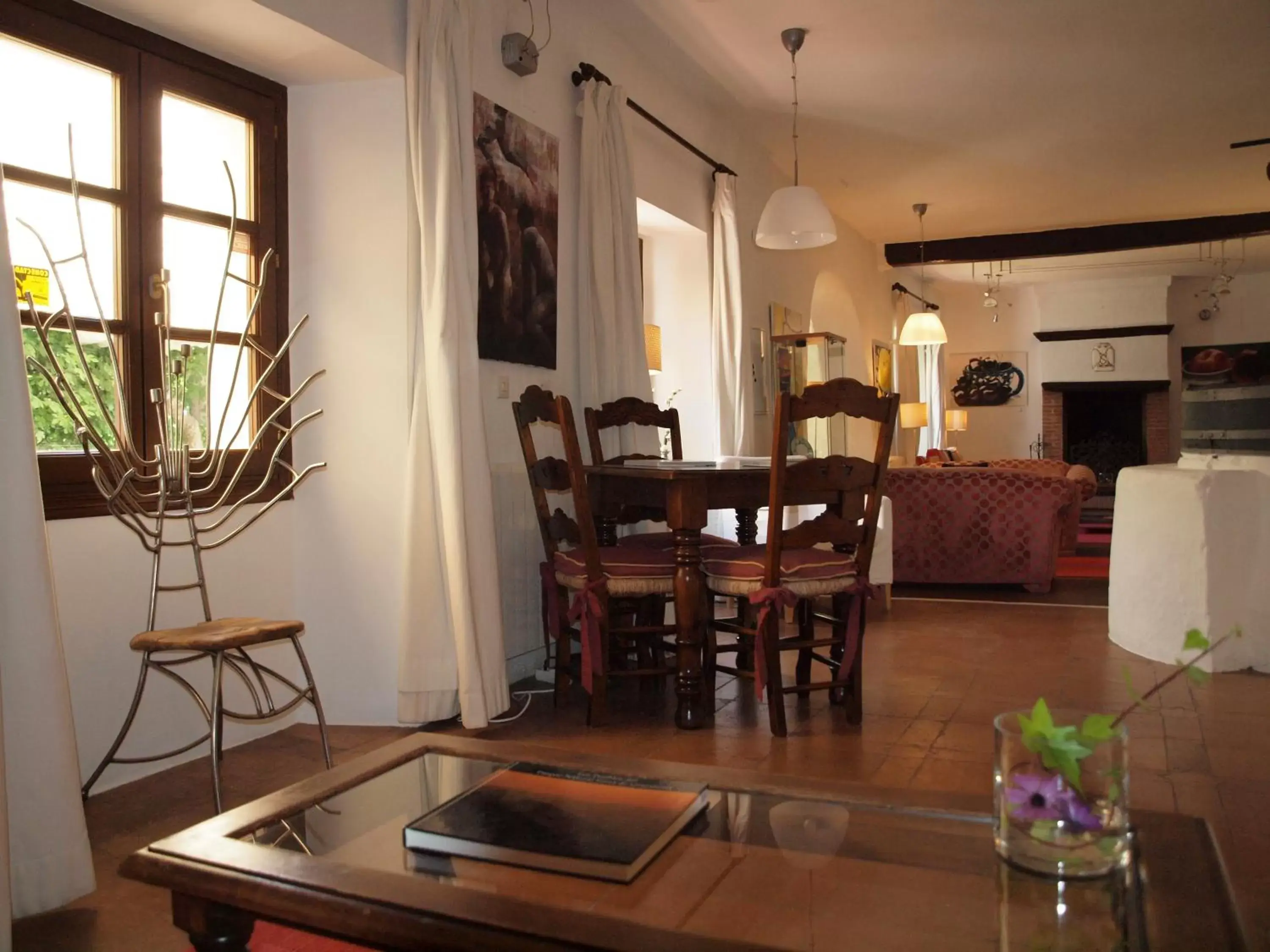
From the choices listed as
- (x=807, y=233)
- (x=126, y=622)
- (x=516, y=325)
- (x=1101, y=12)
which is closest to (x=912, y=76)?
(x=1101, y=12)

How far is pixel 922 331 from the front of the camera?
8.74m

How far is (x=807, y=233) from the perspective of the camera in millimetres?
4652

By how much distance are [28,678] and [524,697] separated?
1884 mm

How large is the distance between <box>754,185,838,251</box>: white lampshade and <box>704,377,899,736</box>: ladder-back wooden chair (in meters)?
1.62

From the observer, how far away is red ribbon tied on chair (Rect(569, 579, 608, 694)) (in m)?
3.11

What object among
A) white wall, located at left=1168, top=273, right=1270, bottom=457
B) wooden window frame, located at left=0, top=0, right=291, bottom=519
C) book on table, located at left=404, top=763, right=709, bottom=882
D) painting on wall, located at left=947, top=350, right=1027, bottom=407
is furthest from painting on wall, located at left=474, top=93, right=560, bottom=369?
white wall, located at left=1168, top=273, right=1270, bottom=457

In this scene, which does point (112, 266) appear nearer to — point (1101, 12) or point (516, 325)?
point (516, 325)

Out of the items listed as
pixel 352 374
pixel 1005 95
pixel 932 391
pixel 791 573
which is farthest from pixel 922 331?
pixel 352 374

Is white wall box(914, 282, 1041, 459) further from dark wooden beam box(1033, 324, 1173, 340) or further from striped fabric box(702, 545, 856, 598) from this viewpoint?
striped fabric box(702, 545, 856, 598)

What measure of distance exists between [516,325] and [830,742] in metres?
1.91

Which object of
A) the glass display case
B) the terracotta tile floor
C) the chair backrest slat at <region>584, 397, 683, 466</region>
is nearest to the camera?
the terracotta tile floor

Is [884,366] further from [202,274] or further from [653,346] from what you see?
[202,274]

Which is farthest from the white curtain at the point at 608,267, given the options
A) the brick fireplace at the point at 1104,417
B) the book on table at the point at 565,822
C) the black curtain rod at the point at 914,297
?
the brick fireplace at the point at 1104,417

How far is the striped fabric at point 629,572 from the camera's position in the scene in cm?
316
